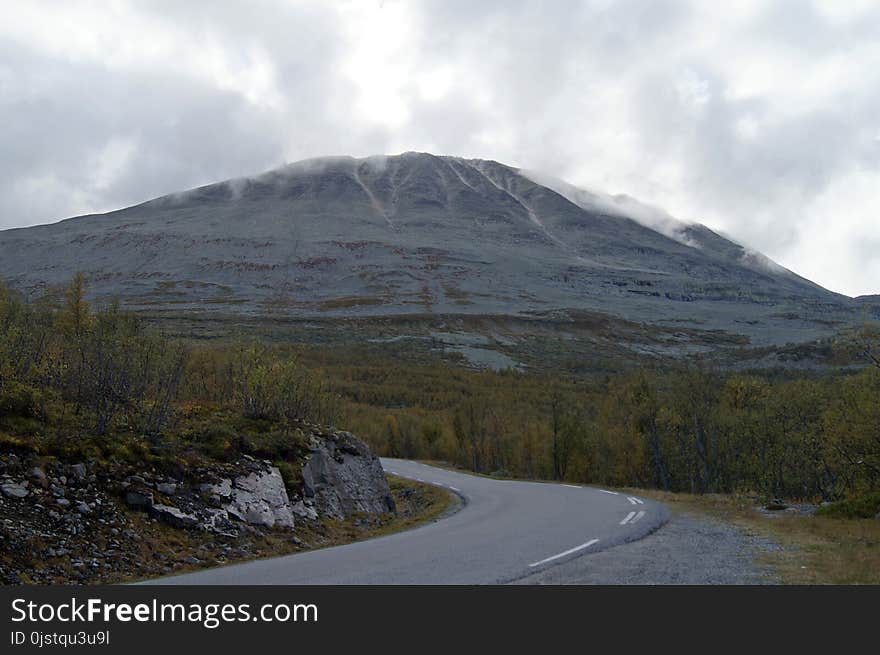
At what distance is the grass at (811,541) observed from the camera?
904 centimetres

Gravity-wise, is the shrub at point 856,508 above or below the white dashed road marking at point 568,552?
below

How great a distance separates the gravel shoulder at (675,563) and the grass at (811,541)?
38cm

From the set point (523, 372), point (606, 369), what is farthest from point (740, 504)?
point (606, 369)

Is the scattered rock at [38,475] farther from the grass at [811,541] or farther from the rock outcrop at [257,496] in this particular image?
the grass at [811,541]

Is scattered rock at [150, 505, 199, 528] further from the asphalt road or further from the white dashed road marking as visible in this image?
the white dashed road marking

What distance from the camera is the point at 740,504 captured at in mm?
20406

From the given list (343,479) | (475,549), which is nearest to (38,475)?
(475,549)

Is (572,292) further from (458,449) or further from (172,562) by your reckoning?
(172,562)

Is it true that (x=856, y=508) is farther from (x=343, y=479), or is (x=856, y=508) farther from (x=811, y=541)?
(x=343, y=479)

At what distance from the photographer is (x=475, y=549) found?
11.3 metres

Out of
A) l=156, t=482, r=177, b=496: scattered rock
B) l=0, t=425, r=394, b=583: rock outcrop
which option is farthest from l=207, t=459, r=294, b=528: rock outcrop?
l=156, t=482, r=177, b=496: scattered rock

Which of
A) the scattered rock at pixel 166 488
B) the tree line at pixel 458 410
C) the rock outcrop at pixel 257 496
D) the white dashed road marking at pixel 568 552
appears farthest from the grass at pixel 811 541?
the scattered rock at pixel 166 488

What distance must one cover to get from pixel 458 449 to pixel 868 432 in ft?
156
